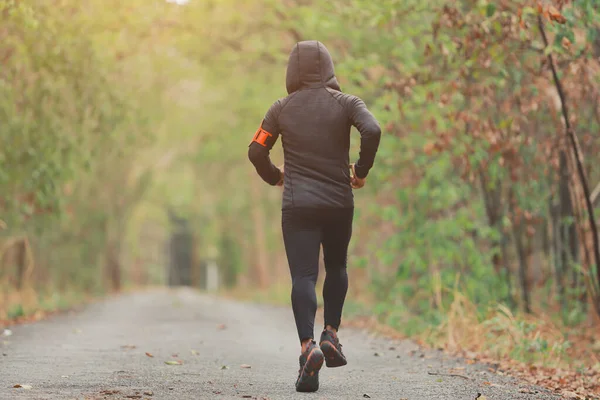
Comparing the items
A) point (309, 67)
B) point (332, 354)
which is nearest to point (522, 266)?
point (332, 354)

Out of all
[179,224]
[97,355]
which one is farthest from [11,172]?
[179,224]

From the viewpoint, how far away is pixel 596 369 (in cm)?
857

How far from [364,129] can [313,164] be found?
1.33 ft

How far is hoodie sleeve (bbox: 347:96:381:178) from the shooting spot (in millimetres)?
5613

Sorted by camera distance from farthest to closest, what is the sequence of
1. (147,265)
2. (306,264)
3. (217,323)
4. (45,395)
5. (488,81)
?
(147,265) < (217,323) < (488,81) < (306,264) < (45,395)

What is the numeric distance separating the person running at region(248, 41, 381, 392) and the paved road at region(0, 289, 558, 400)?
0.57 meters

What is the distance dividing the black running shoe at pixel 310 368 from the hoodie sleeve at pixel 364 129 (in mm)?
1224

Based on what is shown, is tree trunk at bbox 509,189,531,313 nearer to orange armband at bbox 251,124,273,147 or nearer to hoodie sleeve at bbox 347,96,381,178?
hoodie sleeve at bbox 347,96,381,178

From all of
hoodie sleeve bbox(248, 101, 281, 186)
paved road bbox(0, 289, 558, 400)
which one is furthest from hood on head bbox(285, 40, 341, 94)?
paved road bbox(0, 289, 558, 400)

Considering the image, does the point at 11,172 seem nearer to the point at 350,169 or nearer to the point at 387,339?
the point at 387,339

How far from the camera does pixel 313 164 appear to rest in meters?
5.72

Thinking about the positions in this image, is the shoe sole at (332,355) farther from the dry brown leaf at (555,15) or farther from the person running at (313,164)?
the dry brown leaf at (555,15)

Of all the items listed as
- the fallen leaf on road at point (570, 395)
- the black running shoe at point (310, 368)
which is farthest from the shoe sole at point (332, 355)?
the fallen leaf on road at point (570, 395)

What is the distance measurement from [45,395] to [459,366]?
3681mm
